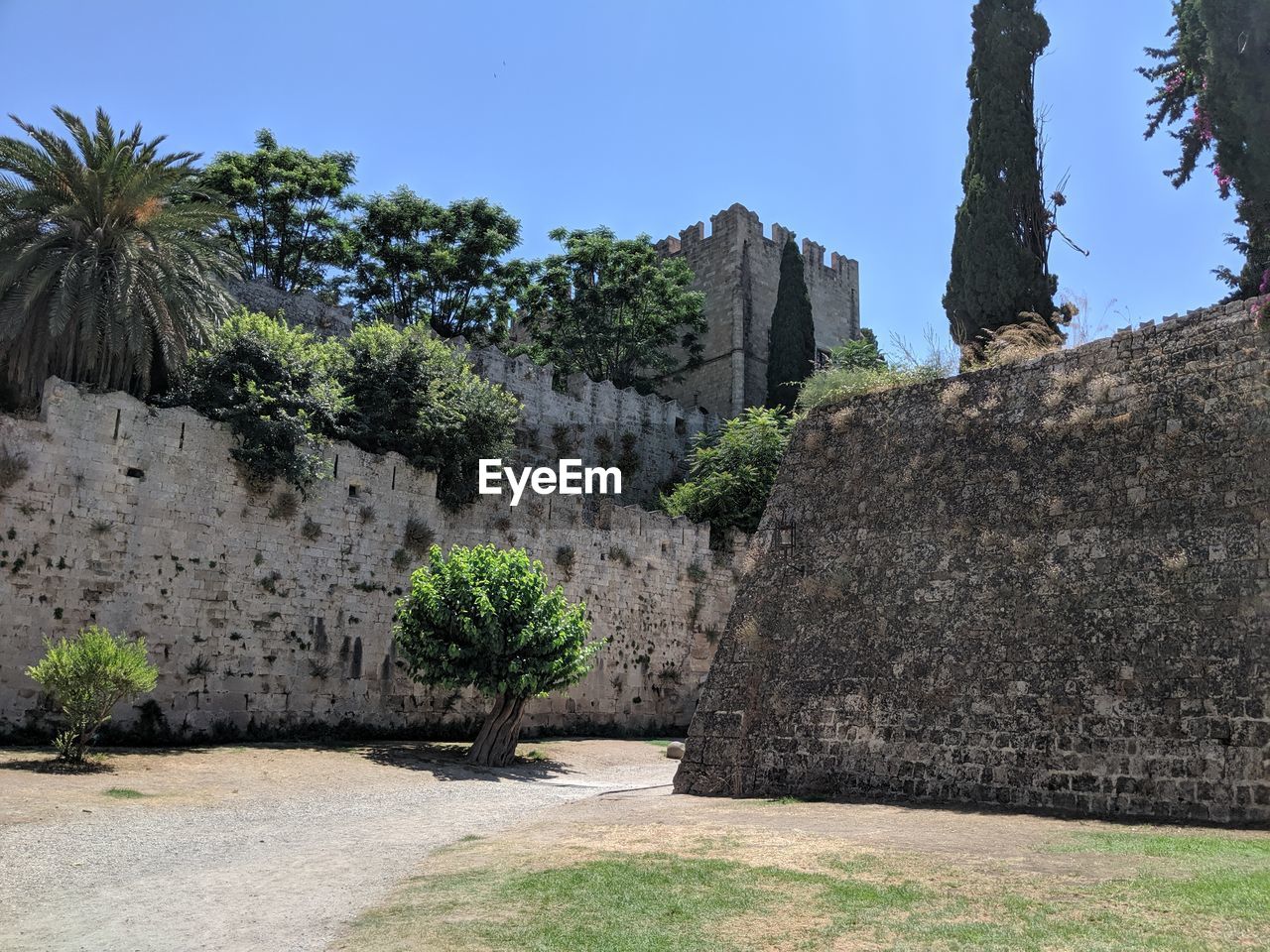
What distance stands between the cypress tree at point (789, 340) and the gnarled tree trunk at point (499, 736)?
23.5m

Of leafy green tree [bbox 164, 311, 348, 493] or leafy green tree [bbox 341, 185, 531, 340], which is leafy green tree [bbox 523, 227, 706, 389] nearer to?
leafy green tree [bbox 341, 185, 531, 340]

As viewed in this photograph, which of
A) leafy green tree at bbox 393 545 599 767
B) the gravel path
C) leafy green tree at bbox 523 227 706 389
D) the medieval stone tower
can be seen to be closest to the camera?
the gravel path

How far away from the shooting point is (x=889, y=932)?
6.22 metres

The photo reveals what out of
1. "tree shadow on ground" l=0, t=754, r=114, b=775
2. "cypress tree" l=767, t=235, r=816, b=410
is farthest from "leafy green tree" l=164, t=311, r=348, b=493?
"cypress tree" l=767, t=235, r=816, b=410

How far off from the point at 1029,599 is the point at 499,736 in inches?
368

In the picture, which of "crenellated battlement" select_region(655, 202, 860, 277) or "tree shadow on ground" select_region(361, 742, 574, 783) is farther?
"crenellated battlement" select_region(655, 202, 860, 277)

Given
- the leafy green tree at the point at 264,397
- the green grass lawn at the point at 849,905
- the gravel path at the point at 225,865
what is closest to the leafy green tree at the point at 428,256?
the leafy green tree at the point at 264,397

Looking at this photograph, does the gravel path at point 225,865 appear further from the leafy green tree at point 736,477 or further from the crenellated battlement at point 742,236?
the crenellated battlement at point 742,236

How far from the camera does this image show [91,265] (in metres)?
17.9

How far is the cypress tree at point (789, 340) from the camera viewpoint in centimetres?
4000

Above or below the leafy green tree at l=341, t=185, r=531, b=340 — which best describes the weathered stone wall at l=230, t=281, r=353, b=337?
below

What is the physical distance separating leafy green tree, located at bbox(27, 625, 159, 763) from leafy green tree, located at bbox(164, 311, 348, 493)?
5.16 m

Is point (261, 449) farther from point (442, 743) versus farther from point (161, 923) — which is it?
point (161, 923)

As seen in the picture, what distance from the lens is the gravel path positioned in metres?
6.69
